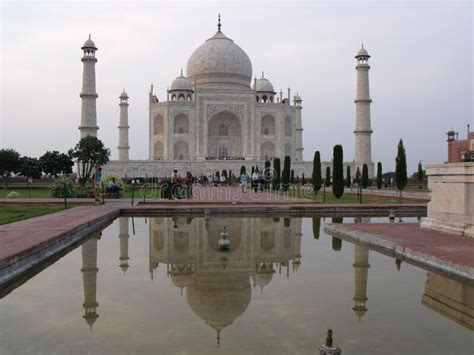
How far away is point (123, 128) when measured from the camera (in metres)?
34.7

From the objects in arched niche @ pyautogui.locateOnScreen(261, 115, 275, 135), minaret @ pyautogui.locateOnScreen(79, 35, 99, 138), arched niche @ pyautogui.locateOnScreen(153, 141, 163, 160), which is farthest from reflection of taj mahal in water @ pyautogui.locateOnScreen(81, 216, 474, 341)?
arched niche @ pyautogui.locateOnScreen(261, 115, 275, 135)

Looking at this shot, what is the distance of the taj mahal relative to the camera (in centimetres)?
3131

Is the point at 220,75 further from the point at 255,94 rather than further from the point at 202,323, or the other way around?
the point at 202,323

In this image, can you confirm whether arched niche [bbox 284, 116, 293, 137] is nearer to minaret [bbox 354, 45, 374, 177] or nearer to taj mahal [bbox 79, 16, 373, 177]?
taj mahal [bbox 79, 16, 373, 177]

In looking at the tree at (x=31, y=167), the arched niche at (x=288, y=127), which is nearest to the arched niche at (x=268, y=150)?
the arched niche at (x=288, y=127)

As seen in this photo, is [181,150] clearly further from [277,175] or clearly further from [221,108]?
[277,175]

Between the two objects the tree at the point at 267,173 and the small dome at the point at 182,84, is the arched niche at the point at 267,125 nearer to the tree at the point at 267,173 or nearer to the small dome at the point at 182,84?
the small dome at the point at 182,84

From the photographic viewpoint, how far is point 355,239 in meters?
5.84

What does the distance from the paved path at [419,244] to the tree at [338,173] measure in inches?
266

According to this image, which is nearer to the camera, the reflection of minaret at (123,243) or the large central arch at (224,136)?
the reflection of minaret at (123,243)

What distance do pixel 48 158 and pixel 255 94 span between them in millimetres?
16690

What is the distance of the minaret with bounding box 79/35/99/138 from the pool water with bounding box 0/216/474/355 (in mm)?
25277

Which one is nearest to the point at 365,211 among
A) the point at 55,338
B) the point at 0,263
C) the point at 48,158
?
the point at 0,263

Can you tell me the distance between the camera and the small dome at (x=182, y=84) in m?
35.5
